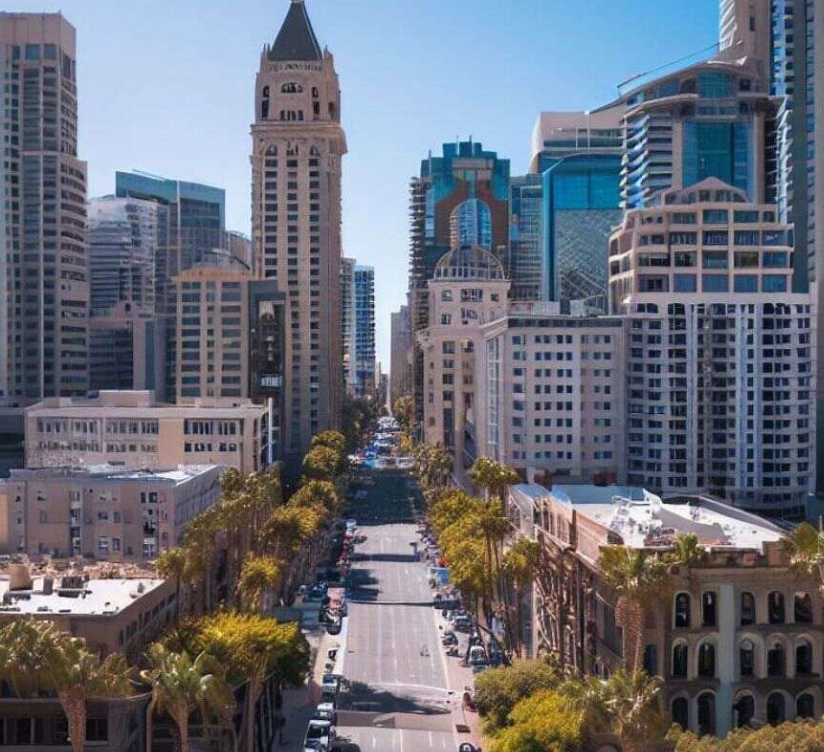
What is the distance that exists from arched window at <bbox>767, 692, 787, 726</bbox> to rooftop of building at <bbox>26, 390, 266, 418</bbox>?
9544 centimetres

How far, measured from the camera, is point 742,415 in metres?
156

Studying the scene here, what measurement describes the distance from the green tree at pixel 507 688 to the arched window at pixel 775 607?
1435cm

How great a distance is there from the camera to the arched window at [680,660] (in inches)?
2968

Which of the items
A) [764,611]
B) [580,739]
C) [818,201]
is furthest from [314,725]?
[818,201]

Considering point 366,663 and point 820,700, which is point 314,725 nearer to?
point 366,663

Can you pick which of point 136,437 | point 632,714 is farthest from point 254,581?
point 136,437

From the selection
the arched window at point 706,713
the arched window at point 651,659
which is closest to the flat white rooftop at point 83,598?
the arched window at point 651,659

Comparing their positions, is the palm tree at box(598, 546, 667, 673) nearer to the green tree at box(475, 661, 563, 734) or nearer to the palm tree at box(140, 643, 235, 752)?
the green tree at box(475, 661, 563, 734)

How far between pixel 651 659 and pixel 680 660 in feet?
6.76

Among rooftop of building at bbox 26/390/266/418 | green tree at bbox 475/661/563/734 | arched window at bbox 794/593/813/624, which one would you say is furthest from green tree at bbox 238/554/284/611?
rooftop of building at bbox 26/390/266/418

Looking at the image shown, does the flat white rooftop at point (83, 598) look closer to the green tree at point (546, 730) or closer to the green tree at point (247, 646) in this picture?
the green tree at point (247, 646)

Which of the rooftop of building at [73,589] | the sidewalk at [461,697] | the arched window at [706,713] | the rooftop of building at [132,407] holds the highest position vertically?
the rooftop of building at [132,407]

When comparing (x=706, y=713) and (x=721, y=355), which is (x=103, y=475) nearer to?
(x=706, y=713)

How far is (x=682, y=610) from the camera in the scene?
7556 centimetres
